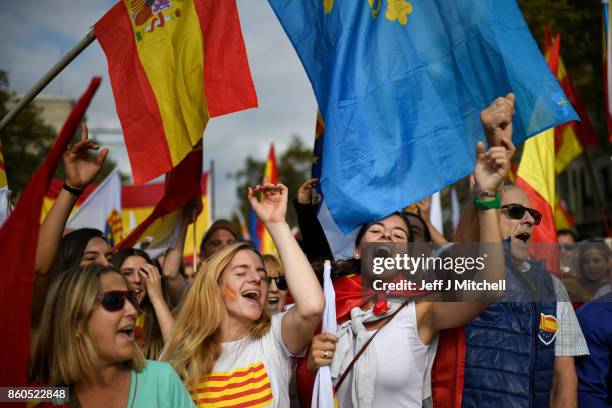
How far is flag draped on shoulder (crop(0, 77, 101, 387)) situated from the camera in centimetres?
278

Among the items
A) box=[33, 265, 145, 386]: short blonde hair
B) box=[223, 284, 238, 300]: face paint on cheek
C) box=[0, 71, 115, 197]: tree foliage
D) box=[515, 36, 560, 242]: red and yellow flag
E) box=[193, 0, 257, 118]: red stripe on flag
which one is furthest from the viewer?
box=[0, 71, 115, 197]: tree foliage

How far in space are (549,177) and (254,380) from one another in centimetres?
424

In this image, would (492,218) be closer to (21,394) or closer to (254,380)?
(254,380)

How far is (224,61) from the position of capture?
182 inches

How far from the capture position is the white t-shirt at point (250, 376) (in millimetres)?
3502

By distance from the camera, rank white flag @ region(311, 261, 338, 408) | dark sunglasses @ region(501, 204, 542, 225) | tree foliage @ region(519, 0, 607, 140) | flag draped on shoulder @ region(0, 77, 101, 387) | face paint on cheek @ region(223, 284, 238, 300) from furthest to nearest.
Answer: tree foliage @ region(519, 0, 607, 140) → dark sunglasses @ region(501, 204, 542, 225) → face paint on cheek @ region(223, 284, 238, 300) → white flag @ region(311, 261, 338, 408) → flag draped on shoulder @ region(0, 77, 101, 387)

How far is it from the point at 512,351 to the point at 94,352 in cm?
190

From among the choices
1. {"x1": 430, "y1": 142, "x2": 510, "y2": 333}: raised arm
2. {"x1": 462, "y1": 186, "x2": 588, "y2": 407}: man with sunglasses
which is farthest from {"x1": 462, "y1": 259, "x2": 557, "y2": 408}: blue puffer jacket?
{"x1": 430, "y1": 142, "x2": 510, "y2": 333}: raised arm

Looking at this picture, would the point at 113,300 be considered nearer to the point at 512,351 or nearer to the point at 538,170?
the point at 512,351

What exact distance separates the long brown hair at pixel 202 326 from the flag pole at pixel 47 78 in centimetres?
149

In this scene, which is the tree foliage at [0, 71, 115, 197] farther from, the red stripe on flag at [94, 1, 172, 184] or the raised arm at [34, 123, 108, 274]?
the raised arm at [34, 123, 108, 274]

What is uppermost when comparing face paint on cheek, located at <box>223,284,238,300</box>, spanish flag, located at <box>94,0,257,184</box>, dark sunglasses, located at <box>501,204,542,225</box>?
spanish flag, located at <box>94,0,257,184</box>

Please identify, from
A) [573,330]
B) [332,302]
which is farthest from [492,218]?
[573,330]

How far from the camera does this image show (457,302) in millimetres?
3543
